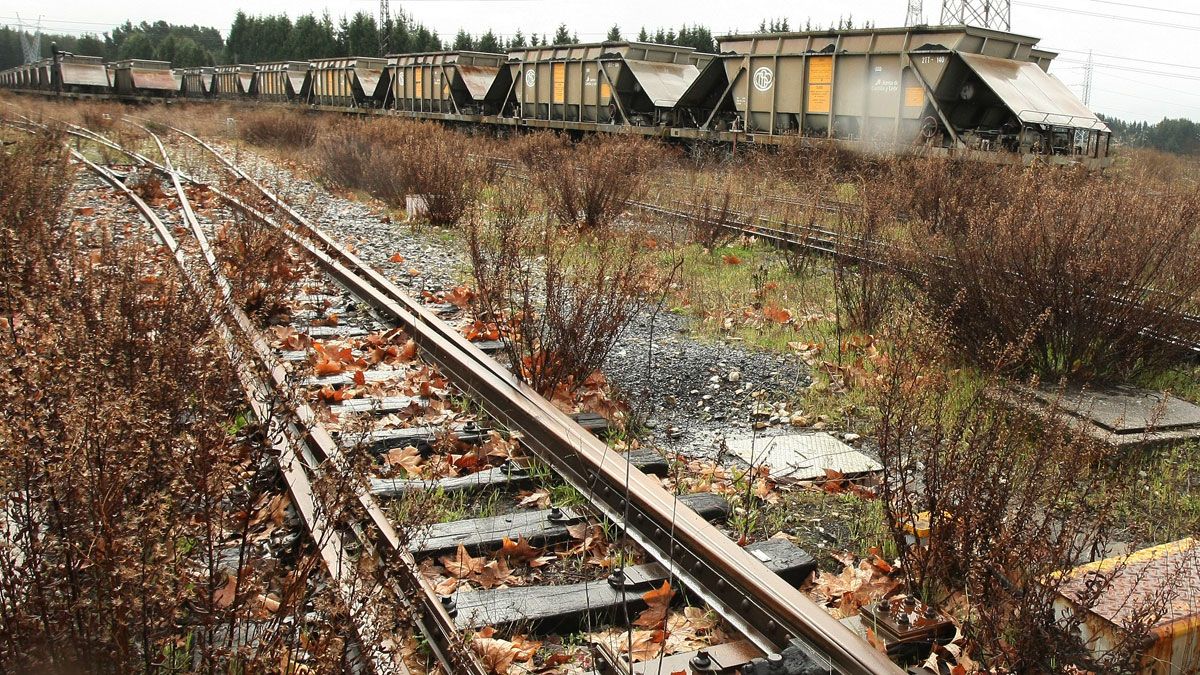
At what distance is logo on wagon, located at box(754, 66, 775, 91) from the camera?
1977cm

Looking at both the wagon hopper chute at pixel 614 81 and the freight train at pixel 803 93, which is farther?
the wagon hopper chute at pixel 614 81

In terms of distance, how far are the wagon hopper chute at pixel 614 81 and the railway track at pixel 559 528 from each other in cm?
1799

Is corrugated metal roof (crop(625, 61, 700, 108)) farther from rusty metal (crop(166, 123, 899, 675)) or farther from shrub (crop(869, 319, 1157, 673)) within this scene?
shrub (crop(869, 319, 1157, 673))

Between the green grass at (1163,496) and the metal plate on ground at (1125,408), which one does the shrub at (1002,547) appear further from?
the metal plate on ground at (1125,408)

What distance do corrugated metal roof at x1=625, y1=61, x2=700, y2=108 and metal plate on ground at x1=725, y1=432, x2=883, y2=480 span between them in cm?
A: 1807

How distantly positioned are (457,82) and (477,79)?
108cm

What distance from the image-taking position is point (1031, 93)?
15930 millimetres

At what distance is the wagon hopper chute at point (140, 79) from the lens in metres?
49.9

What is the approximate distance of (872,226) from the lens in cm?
851

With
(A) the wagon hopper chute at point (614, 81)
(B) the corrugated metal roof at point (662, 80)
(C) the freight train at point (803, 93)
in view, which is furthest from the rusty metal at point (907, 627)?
(B) the corrugated metal roof at point (662, 80)

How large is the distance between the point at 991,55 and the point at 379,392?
14.8 m

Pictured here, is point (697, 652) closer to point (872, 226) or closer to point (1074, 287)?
point (1074, 287)

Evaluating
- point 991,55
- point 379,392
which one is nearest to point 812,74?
point 991,55

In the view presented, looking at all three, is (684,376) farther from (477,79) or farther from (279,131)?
(477,79)
